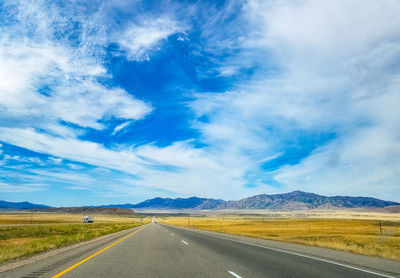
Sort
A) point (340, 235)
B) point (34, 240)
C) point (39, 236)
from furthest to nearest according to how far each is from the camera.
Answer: point (340, 235) < point (39, 236) < point (34, 240)

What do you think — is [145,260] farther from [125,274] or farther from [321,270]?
[321,270]

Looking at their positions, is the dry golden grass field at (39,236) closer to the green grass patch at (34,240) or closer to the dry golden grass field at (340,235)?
the green grass patch at (34,240)

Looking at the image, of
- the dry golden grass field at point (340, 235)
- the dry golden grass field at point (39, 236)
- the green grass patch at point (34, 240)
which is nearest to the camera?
the green grass patch at point (34, 240)

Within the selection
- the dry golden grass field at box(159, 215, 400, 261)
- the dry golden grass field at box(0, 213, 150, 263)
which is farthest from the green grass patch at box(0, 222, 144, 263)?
the dry golden grass field at box(159, 215, 400, 261)

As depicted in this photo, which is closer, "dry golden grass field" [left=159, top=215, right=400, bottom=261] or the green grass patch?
the green grass patch

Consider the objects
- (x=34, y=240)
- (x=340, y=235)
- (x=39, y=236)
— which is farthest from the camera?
(x=340, y=235)

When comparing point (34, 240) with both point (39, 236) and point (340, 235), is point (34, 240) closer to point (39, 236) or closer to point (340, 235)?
point (39, 236)

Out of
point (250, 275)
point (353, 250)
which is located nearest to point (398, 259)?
point (353, 250)

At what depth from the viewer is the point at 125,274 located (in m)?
7.56

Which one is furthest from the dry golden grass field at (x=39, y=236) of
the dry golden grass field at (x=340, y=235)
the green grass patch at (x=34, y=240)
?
the dry golden grass field at (x=340, y=235)

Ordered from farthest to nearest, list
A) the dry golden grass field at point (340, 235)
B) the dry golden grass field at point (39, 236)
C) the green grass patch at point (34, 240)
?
the dry golden grass field at point (340, 235) < the dry golden grass field at point (39, 236) < the green grass patch at point (34, 240)

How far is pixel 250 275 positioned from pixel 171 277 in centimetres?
214

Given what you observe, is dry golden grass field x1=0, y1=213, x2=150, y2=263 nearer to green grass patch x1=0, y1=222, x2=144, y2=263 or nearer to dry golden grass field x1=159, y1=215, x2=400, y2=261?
green grass patch x1=0, y1=222, x2=144, y2=263

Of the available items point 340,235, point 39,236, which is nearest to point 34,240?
point 39,236
